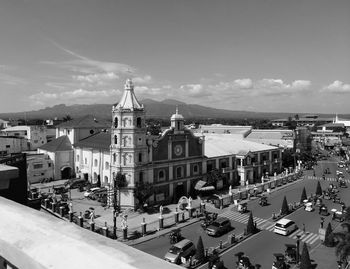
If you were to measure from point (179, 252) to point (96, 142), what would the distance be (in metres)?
33.1

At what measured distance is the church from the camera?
40.4 m

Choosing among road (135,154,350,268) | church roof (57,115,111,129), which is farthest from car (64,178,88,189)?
road (135,154,350,268)

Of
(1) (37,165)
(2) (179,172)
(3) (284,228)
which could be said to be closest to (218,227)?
(3) (284,228)

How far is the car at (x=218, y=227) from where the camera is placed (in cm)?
3042

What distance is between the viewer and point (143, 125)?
41000 mm

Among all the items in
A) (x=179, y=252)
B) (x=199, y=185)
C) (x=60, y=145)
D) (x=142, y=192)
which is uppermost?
(x=60, y=145)

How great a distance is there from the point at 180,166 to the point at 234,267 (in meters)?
23.2

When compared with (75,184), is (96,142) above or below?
above

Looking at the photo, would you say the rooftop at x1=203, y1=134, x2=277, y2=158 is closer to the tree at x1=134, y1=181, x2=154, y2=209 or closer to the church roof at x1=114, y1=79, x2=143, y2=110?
the tree at x1=134, y1=181, x2=154, y2=209

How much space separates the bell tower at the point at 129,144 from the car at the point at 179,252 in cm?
1541

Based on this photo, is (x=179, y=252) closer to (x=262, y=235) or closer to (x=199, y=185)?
(x=262, y=235)

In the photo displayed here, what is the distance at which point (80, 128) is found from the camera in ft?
196

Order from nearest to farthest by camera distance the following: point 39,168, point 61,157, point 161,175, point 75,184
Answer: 1. point 161,175
2. point 75,184
3. point 39,168
4. point 61,157

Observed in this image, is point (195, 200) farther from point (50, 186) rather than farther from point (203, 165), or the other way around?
point (50, 186)
